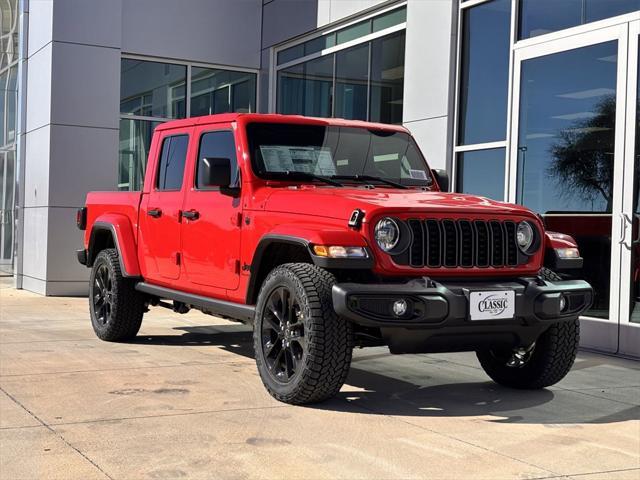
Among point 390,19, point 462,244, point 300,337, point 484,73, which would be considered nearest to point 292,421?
point 300,337

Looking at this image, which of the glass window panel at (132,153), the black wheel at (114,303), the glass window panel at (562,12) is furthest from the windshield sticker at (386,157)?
the glass window panel at (132,153)

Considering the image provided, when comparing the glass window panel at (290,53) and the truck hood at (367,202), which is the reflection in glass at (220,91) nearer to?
the glass window panel at (290,53)

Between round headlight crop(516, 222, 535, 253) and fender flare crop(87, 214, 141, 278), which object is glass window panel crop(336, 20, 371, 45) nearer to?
fender flare crop(87, 214, 141, 278)

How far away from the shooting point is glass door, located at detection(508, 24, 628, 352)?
8469mm

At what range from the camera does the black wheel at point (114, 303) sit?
26.6ft

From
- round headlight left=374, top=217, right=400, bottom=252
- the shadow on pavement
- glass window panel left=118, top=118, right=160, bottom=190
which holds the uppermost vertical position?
glass window panel left=118, top=118, right=160, bottom=190

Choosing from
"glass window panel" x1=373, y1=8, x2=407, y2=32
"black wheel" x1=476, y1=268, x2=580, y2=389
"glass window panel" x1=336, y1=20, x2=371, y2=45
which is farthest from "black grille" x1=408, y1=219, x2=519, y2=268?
"glass window panel" x1=336, y1=20, x2=371, y2=45

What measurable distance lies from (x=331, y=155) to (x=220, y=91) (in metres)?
9.18

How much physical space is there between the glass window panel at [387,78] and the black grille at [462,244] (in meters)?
6.27

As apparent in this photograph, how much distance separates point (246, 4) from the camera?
1543 cm

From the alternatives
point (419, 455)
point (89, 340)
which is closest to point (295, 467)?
point (419, 455)

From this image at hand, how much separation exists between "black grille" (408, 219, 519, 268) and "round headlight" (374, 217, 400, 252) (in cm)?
10

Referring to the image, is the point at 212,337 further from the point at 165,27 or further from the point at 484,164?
the point at 165,27

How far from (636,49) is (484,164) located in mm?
2463
